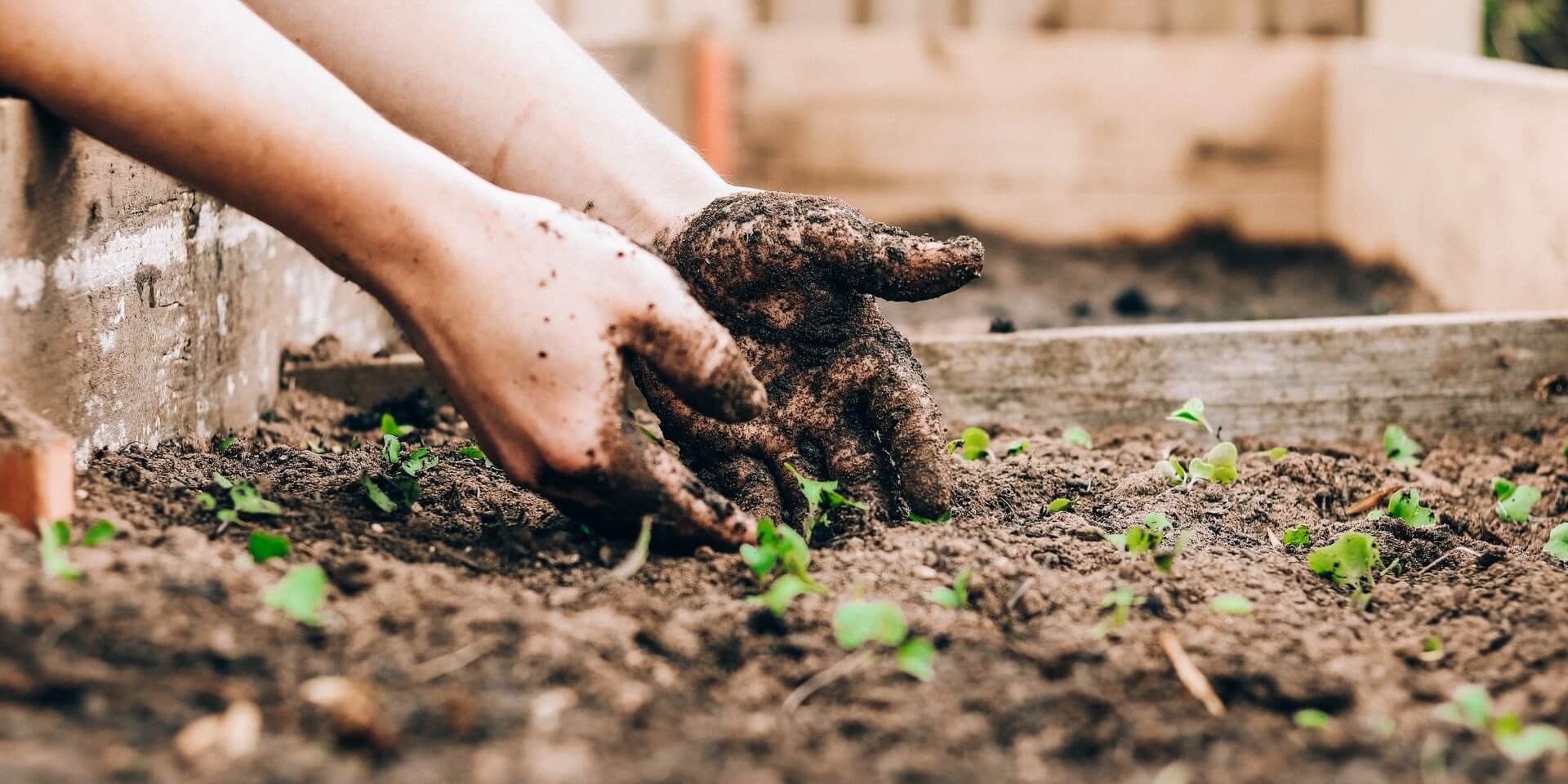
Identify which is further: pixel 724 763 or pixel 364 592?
pixel 364 592

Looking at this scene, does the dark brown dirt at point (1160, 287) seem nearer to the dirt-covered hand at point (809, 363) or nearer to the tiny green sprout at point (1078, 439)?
the tiny green sprout at point (1078, 439)

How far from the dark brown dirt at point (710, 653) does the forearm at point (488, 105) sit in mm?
422

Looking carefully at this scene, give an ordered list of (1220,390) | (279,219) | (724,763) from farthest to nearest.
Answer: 1. (1220,390)
2. (279,219)
3. (724,763)

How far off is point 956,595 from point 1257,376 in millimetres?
1080

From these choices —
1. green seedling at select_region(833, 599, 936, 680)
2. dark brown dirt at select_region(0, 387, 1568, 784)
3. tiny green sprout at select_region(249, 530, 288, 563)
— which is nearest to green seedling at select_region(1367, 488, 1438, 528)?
dark brown dirt at select_region(0, 387, 1568, 784)

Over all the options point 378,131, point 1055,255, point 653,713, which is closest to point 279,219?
point 378,131

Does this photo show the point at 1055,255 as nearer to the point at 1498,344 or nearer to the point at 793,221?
the point at 1498,344

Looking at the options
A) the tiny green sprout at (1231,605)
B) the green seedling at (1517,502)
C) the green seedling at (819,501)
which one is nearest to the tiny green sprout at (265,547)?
the green seedling at (819,501)

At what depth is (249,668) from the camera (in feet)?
3.10

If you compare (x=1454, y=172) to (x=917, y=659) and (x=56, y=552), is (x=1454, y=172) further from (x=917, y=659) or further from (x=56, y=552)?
(x=56, y=552)

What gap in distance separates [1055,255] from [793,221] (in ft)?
8.70

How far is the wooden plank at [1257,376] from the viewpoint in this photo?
206cm

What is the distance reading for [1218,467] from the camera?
5.54 ft

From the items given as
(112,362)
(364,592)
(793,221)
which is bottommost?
(364,592)
